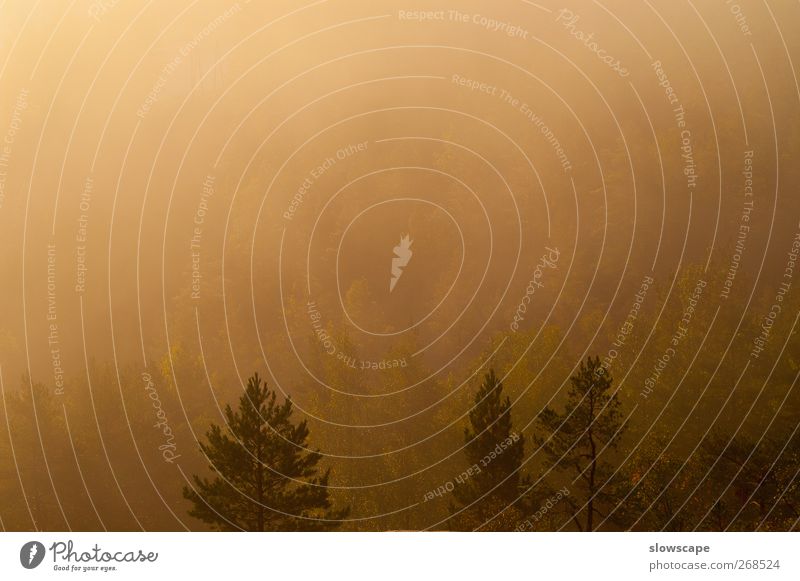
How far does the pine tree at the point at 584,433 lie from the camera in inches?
768

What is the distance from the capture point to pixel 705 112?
21000mm

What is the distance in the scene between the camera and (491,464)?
2023 cm

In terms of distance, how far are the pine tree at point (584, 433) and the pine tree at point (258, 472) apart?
579 centimetres

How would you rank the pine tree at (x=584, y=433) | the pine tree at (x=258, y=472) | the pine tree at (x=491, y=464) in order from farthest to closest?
1. the pine tree at (x=491, y=464)
2. the pine tree at (x=584, y=433)
3. the pine tree at (x=258, y=472)

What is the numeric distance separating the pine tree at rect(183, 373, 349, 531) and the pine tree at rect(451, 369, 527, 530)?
4.13 meters
